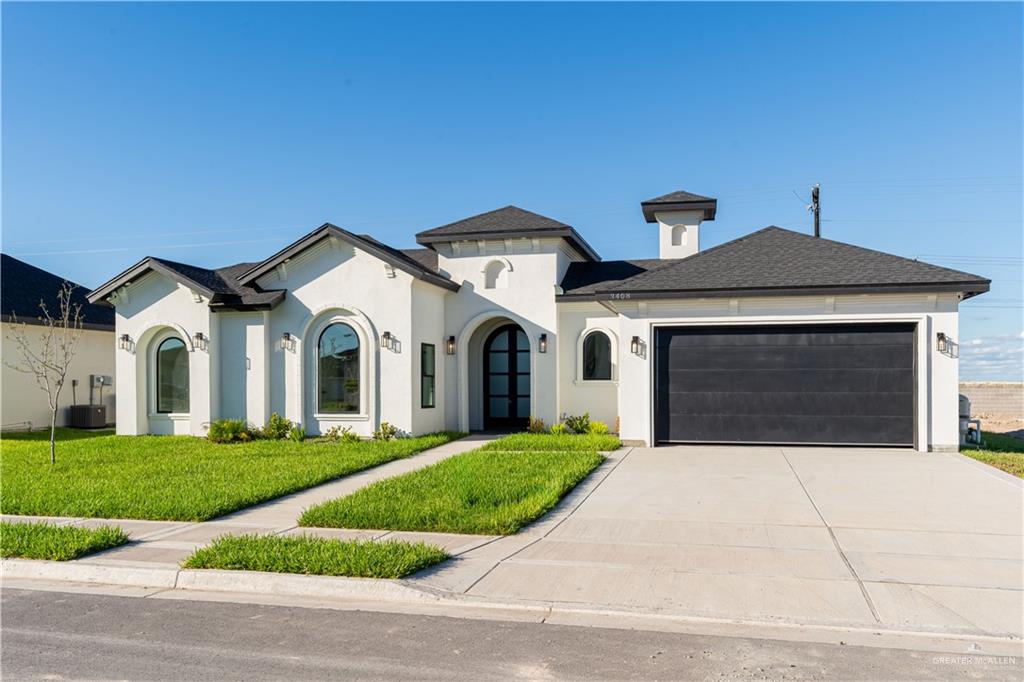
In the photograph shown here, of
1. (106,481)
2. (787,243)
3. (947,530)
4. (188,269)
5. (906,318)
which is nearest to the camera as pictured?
(947,530)

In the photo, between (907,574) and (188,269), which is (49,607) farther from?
(188,269)

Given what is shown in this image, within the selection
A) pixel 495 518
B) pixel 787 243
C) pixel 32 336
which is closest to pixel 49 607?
pixel 495 518

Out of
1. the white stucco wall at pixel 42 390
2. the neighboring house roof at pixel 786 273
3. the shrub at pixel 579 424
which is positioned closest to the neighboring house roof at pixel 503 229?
the neighboring house roof at pixel 786 273

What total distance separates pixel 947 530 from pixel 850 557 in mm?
1844

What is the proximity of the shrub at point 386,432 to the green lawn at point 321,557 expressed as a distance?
29.5 ft

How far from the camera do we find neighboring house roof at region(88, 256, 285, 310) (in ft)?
57.3

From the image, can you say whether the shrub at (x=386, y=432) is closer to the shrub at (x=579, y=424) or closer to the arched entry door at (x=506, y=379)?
the arched entry door at (x=506, y=379)

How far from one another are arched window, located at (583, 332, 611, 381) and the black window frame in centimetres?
359

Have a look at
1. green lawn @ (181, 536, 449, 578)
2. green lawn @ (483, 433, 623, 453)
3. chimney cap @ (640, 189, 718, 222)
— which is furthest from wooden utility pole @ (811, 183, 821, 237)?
green lawn @ (181, 536, 449, 578)

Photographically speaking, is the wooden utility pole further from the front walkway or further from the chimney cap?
the front walkway

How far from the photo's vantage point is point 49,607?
6.20m

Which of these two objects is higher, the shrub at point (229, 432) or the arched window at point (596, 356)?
the arched window at point (596, 356)

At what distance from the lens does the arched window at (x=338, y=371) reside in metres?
17.2

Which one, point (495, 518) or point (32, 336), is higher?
point (32, 336)
